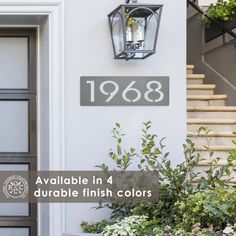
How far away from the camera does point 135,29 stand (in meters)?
3.36

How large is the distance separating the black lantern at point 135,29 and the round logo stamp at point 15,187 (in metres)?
1.28

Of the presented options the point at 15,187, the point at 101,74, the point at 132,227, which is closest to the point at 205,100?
the point at 101,74

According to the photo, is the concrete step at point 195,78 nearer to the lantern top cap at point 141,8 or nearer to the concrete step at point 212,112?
the concrete step at point 212,112

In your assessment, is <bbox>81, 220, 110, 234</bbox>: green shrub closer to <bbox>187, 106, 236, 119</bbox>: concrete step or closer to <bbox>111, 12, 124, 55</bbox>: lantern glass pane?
<bbox>111, 12, 124, 55</bbox>: lantern glass pane

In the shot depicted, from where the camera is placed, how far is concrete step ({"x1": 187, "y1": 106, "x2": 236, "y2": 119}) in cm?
536

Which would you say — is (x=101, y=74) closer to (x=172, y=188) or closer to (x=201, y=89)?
(x=172, y=188)

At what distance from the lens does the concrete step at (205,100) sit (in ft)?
18.4

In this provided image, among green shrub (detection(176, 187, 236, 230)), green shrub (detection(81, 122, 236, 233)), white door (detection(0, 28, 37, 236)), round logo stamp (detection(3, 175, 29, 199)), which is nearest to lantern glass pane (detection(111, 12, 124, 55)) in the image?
green shrub (detection(81, 122, 236, 233))

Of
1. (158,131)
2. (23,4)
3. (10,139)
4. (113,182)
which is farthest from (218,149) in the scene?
(23,4)

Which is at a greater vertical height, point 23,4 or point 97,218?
point 23,4

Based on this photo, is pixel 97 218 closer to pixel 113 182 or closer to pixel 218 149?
pixel 113 182

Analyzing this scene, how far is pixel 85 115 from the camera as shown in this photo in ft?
11.8

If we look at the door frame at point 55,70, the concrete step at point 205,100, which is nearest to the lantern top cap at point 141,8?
the door frame at point 55,70

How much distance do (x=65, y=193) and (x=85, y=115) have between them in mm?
585
